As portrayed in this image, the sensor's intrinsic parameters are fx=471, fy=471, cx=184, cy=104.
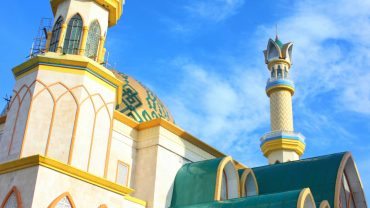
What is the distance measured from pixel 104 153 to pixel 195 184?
114 inches

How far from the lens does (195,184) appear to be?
12.4 m

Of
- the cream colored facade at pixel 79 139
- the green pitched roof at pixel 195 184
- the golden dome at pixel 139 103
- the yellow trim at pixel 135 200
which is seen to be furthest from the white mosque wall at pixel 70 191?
the golden dome at pixel 139 103

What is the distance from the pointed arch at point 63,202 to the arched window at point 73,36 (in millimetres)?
4170

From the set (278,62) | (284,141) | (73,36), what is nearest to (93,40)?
(73,36)

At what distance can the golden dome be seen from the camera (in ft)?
47.2

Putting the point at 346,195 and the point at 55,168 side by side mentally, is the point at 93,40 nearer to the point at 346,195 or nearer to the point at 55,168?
the point at 55,168

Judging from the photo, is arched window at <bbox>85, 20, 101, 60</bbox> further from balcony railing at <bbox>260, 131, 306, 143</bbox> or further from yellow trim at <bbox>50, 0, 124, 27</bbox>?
Result: balcony railing at <bbox>260, 131, 306, 143</bbox>

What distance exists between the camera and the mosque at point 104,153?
901 cm

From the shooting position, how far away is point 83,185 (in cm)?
913

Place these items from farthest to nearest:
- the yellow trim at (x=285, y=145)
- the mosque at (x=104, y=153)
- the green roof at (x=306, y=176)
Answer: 1. the yellow trim at (x=285, y=145)
2. the green roof at (x=306, y=176)
3. the mosque at (x=104, y=153)

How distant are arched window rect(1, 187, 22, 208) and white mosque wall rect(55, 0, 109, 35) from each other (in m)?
4.91

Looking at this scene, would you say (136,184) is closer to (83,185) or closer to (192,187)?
(192,187)

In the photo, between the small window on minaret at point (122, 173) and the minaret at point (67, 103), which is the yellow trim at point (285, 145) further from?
the minaret at point (67, 103)

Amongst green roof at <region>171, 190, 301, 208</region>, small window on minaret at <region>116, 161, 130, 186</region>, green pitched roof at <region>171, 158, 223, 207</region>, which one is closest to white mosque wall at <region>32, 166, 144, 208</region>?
green roof at <region>171, 190, 301, 208</region>
